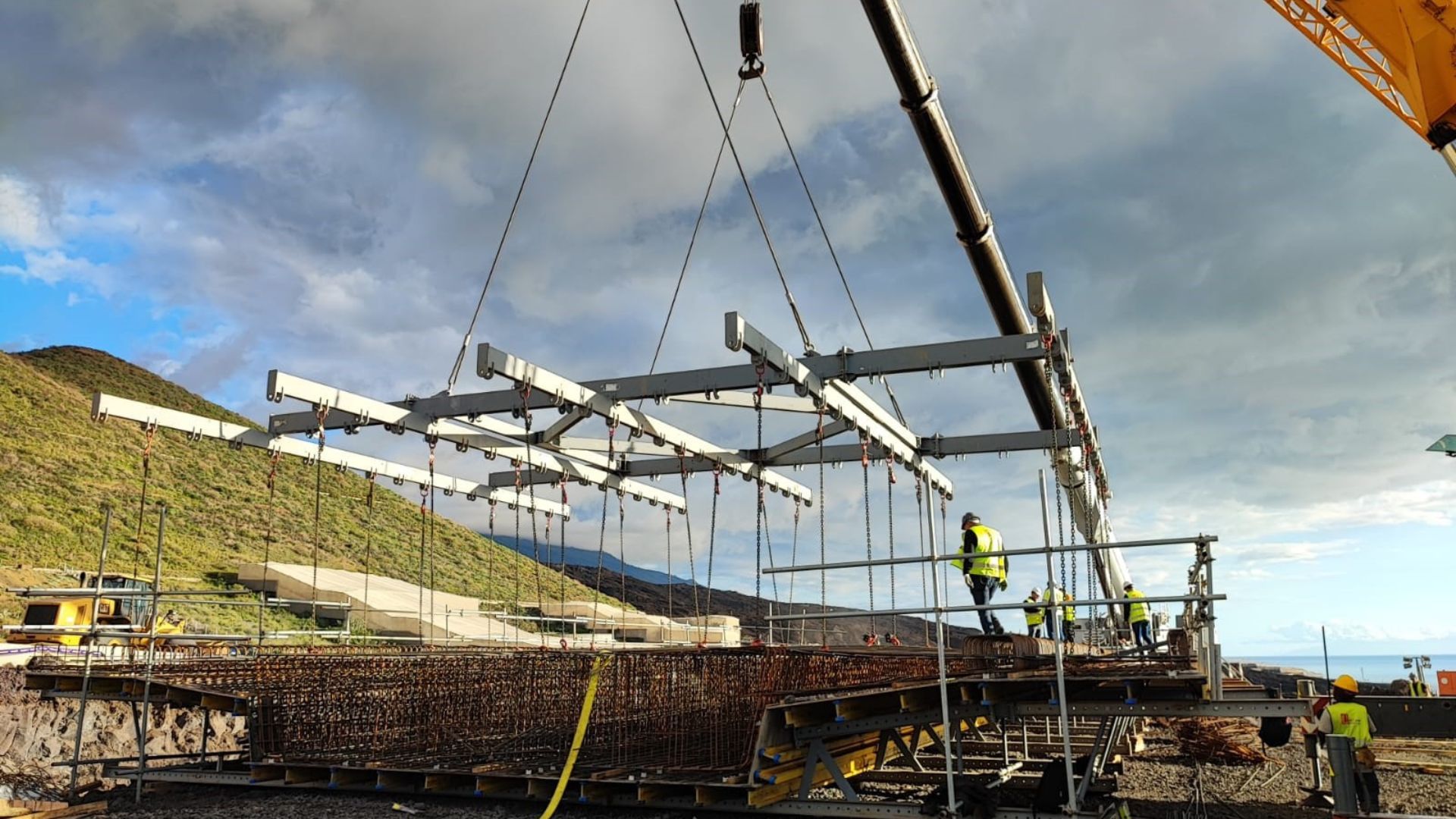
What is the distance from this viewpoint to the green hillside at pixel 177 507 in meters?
35.7

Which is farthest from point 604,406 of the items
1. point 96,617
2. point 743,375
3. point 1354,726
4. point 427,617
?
point 427,617

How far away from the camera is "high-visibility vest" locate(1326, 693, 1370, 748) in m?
10.4

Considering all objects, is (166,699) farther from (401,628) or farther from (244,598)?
(244,598)

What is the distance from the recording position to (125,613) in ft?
77.1

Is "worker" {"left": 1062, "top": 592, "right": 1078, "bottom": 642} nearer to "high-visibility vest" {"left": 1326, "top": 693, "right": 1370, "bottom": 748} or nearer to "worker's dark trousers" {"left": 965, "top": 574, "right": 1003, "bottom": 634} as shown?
"worker's dark trousers" {"left": 965, "top": 574, "right": 1003, "bottom": 634}

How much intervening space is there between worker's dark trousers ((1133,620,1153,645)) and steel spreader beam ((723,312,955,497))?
14.8ft

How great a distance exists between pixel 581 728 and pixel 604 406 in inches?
257

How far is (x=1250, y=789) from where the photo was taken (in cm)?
1433

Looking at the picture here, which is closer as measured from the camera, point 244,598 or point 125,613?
point 125,613

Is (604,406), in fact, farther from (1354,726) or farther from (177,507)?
(177,507)

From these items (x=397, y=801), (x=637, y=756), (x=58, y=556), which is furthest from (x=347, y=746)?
(x=58, y=556)

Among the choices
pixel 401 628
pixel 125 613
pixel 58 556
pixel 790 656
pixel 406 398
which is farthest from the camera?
pixel 58 556

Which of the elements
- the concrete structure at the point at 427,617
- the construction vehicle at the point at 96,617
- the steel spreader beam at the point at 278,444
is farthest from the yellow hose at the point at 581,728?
the concrete structure at the point at 427,617

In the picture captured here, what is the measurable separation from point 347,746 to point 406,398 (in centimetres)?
644
